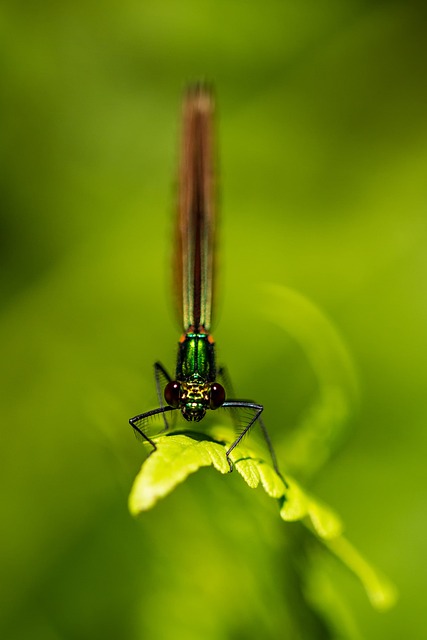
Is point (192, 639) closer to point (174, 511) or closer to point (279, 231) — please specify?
point (174, 511)

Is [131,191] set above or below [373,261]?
above

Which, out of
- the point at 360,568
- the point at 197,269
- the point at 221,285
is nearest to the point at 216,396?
the point at 197,269

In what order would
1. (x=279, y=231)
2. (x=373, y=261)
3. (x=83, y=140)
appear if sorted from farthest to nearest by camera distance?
(x=83, y=140) < (x=279, y=231) < (x=373, y=261)

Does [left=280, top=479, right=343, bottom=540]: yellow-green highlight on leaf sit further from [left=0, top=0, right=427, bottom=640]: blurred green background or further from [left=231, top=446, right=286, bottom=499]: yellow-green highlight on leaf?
[left=0, top=0, right=427, bottom=640]: blurred green background

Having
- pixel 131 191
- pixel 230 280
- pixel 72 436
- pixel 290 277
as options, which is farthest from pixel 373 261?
pixel 72 436

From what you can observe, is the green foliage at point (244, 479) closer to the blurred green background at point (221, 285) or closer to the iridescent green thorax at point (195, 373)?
the blurred green background at point (221, 285)

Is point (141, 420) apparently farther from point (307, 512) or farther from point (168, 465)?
point (168, 465)

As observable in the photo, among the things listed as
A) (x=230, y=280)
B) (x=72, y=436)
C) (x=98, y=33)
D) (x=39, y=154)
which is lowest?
(x=72, y=436)
